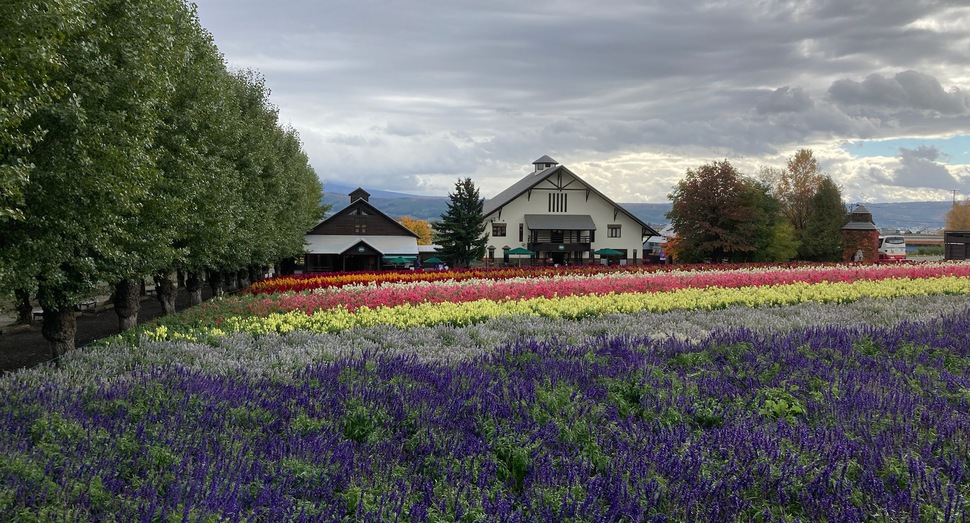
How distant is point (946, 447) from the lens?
5.13m

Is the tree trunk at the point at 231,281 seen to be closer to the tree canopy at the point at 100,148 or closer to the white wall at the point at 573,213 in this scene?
the tree canopy at the point at 100,148

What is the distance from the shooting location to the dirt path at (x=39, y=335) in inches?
782

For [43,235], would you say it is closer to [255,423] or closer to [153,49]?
[153,49]

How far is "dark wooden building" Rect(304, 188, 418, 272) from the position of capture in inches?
2336

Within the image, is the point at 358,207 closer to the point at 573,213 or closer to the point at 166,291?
the point at 573,213

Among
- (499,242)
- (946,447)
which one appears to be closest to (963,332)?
(946,447)

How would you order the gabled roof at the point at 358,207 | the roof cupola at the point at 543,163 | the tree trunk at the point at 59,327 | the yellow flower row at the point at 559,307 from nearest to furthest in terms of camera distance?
the yellow flower row at the point at 559,307, the tree trunk at the point at 59,327, the gabled roof at the point at 358,207, the roof cupola at the point at 543,163

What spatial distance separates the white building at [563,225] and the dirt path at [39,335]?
34650 millimetres

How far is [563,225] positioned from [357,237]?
1958cm

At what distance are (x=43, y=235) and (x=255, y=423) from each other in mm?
9903

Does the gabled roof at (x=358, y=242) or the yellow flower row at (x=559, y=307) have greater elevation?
the gabled roof at (x=358, y=242)

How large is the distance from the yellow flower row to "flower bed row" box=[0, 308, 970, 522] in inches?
162

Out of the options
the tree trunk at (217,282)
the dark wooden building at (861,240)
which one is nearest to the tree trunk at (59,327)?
the tree trunk at (217,282)

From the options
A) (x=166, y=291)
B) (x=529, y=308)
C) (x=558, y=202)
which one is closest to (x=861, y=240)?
(x=558, y=202)
